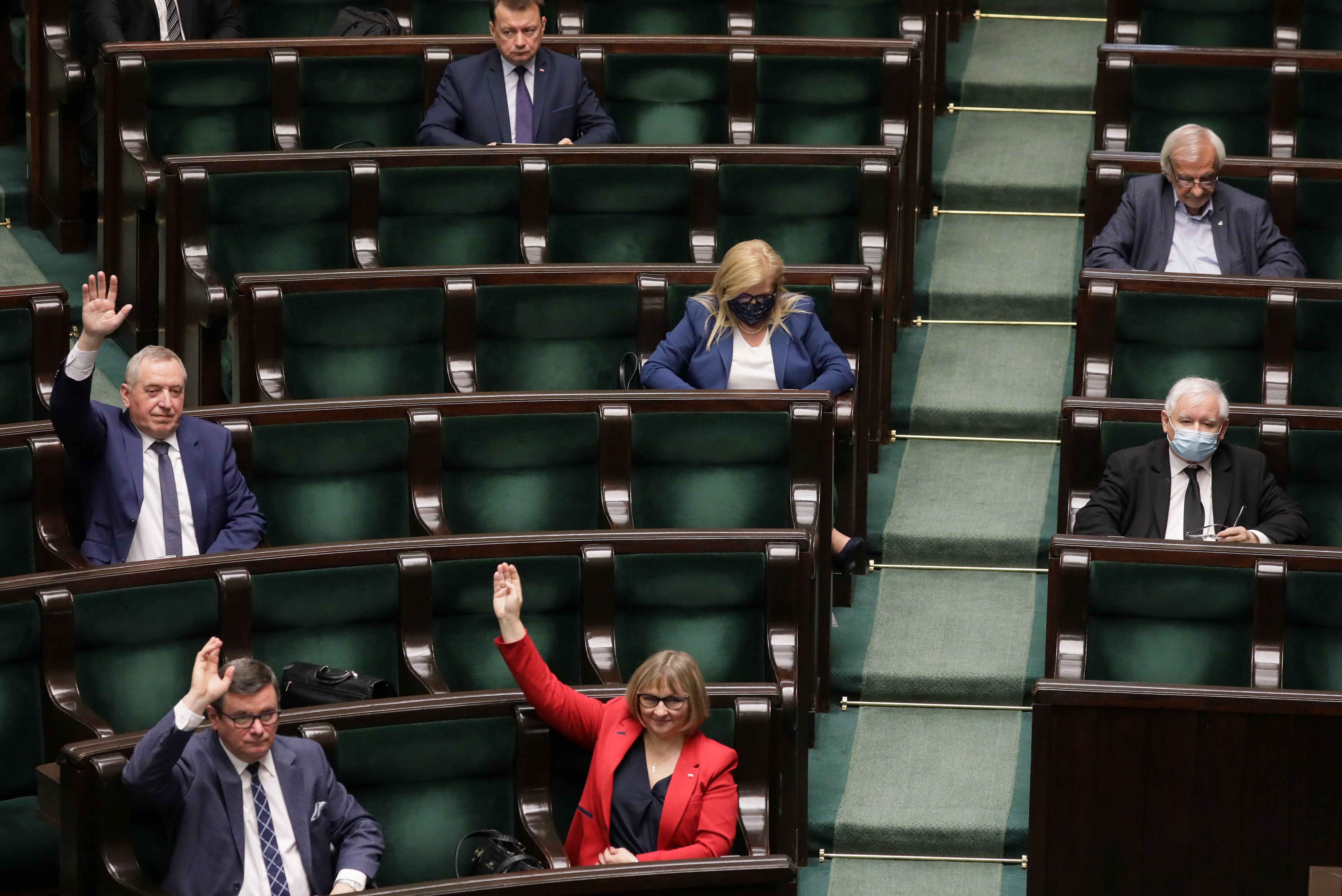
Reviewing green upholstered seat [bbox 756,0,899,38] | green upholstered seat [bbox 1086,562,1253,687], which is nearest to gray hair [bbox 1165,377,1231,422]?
green upholstered seat [bbox 1086,562,1253,687]

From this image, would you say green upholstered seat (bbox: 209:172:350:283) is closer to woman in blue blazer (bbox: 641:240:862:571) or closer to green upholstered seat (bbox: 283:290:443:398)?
green upholstered seat (bbox: 283:290:443:398)

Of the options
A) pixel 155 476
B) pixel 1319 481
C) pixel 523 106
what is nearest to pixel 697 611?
pixel 155 476

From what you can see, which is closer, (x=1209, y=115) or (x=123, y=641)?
(x=123, y=641)

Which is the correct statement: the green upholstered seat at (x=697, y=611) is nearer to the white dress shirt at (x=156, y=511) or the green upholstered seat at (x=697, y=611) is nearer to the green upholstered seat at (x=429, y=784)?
the green upholstered seat at (x=429, y=784)

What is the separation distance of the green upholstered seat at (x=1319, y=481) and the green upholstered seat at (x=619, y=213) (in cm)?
77

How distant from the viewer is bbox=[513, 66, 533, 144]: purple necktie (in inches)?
104

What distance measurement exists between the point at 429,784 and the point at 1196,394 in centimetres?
85

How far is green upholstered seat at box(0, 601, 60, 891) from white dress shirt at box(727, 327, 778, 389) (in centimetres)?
79

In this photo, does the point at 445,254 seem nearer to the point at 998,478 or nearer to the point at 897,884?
the point at 998,478

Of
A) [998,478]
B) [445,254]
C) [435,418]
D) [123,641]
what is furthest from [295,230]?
[998,478]

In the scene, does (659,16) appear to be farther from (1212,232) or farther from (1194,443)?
(1194,443)

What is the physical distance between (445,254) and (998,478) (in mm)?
724

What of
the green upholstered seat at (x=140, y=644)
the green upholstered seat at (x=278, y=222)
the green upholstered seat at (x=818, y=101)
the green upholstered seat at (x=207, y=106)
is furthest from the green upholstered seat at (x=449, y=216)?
the green upholstered seat at (x=140, y=644)

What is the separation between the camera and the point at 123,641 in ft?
6.15
